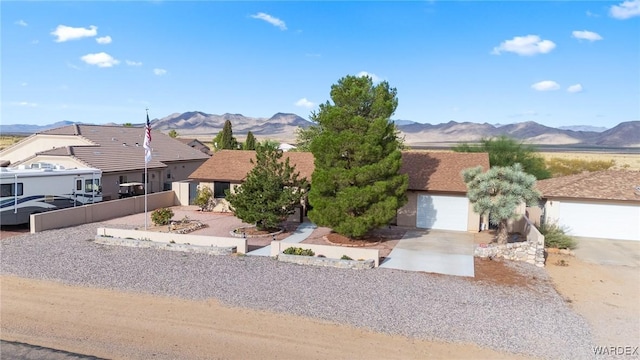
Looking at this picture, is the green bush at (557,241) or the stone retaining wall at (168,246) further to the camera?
the green bush at (557,241)

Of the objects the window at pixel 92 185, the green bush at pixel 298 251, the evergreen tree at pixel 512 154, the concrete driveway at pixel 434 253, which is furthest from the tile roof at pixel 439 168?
the window at pixel 92 185

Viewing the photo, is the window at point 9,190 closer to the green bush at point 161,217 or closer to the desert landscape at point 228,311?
the desert landscape at point 228,311

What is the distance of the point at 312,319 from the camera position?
12133mm

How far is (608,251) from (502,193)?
21.1ft

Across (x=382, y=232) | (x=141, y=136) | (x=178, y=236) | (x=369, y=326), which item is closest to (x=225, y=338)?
(x=369, y=326)

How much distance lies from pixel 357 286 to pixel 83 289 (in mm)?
8846

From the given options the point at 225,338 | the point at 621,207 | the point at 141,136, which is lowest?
the point at 225,338

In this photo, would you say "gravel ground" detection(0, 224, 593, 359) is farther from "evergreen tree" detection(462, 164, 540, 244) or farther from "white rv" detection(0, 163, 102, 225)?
"white rv" detection(0, 163, 102, 225)

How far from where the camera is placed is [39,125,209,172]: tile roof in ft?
99.5

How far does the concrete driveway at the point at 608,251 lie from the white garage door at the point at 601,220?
50 cm

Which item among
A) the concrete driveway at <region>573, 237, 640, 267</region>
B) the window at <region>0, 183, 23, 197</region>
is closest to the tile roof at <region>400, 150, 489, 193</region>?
the concrete driveway at <region>573, 237, 640, 267</region>

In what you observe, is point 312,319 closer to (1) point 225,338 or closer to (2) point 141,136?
(1) point 225,338

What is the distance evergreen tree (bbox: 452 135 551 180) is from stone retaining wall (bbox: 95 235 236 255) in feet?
78.0

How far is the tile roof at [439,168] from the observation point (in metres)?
24.5
